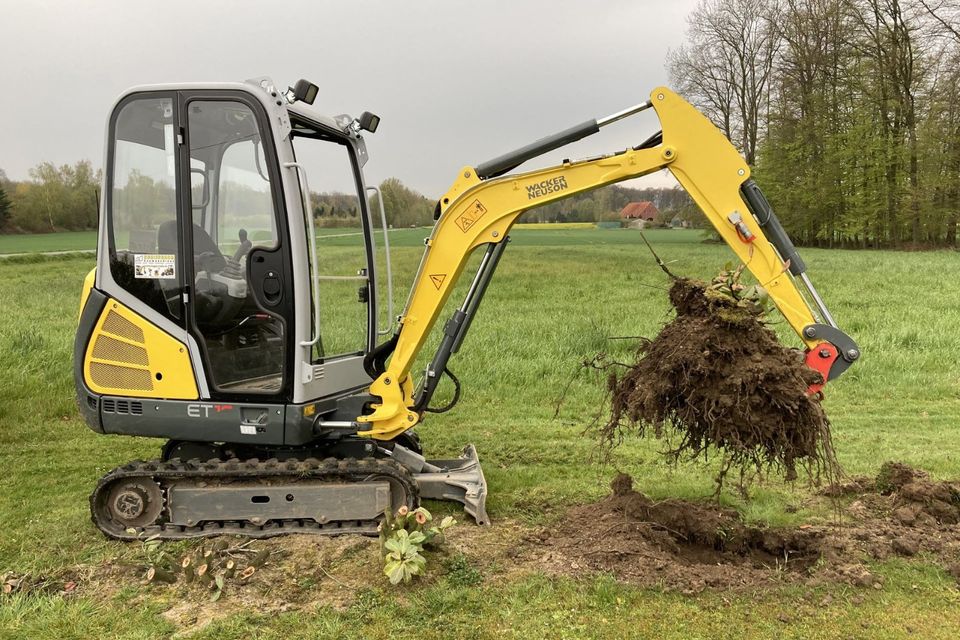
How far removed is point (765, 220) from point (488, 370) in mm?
5632

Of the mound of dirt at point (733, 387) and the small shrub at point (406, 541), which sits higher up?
the mound of dirt at point (733, 387)

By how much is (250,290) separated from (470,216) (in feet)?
5.52

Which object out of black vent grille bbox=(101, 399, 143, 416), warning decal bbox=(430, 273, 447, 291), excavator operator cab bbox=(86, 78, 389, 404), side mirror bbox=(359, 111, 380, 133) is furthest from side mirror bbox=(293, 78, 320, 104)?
black vent grille bbox=(101, 399, 143, 416)

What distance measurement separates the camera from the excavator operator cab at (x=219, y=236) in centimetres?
466

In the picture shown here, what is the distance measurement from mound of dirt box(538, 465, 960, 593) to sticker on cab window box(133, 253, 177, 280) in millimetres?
3308

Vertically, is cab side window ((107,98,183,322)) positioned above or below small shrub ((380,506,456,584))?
above

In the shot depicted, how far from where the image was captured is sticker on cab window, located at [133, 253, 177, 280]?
473cm

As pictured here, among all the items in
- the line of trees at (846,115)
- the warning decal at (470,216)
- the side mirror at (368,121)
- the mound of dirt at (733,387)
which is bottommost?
the mound of dirt at (733,387)

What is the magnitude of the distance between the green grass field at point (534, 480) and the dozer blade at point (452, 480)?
226 mm

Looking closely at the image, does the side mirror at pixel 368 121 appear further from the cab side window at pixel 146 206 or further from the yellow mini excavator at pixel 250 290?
the cab side window at pixel 146 206

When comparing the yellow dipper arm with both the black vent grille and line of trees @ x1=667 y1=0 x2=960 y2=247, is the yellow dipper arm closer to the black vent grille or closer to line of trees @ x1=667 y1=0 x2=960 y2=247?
the black vent grille

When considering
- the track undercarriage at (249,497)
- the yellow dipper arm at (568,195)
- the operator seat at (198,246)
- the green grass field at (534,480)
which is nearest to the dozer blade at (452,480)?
the green grass field at (534,480)

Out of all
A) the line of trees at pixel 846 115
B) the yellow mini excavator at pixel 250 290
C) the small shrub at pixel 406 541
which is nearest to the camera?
the small shrub at pixel 406 541

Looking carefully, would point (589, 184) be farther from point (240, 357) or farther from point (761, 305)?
point (240, 357)
